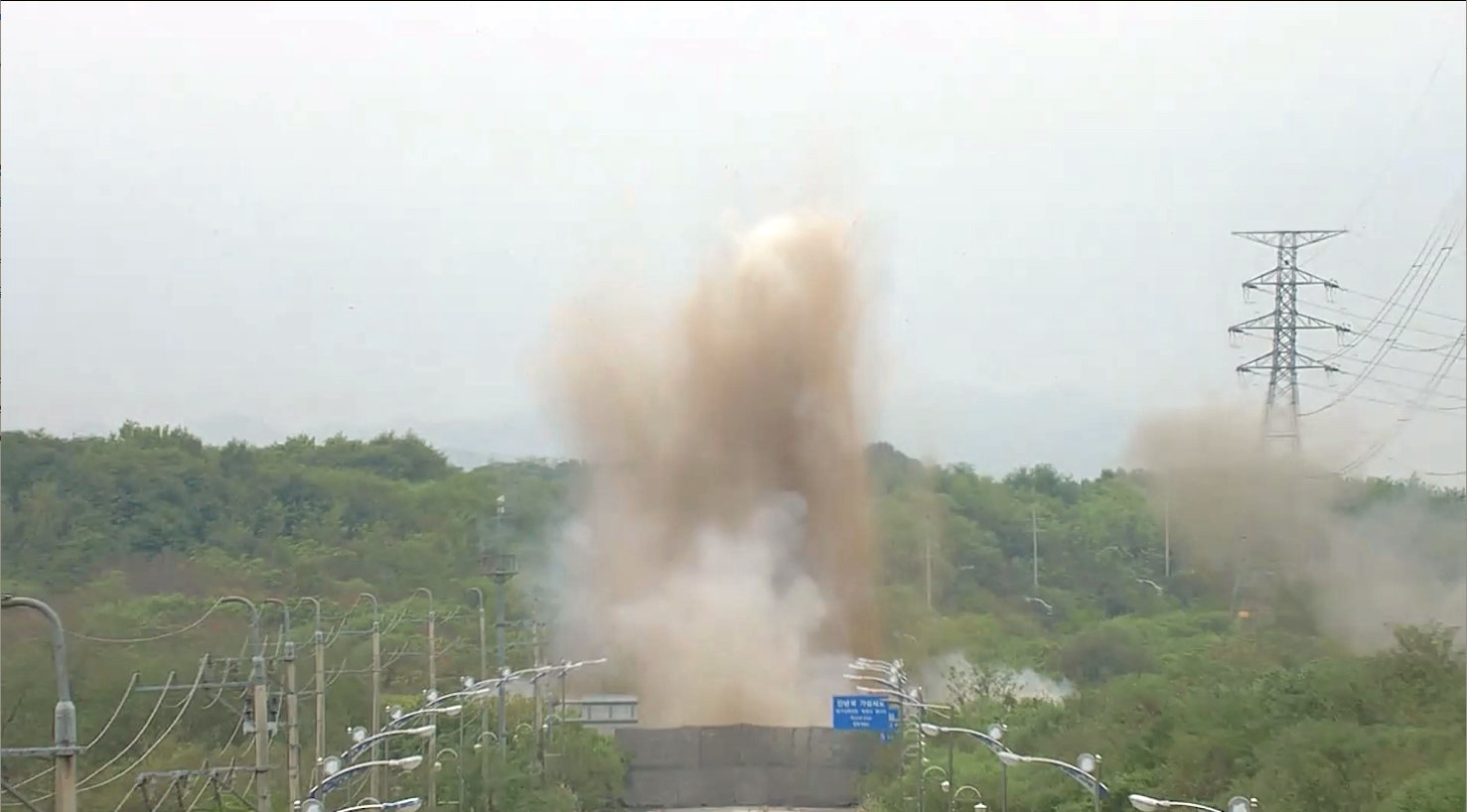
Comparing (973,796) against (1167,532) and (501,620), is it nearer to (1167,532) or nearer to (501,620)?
(501,620)

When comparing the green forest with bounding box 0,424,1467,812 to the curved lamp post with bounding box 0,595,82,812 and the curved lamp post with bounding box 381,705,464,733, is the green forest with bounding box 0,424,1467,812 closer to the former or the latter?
the curved lamp post with bounding box 381,705,464,733

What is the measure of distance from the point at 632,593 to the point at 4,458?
2027 centimetres

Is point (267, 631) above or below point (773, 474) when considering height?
below

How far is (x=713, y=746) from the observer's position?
2392 inches

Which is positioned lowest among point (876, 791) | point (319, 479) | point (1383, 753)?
point (876, 791)

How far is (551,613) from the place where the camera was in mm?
70125

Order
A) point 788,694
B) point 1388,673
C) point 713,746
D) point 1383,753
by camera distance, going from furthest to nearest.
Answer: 1. point 788,694
2. point 713,746
3. point 1388,673
4. point 1383,753

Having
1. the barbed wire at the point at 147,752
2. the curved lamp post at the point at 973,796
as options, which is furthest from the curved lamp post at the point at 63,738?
the curved lamp post at the point at 973,796

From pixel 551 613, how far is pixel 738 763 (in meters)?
12.5

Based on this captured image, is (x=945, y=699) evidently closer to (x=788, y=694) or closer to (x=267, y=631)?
(x=788, y=694)

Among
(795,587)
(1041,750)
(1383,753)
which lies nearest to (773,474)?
(795,587)

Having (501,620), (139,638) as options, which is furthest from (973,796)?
(139,638)

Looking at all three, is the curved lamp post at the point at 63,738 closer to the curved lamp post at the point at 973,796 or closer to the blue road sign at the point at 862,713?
the curved lamp post at the point at 973,796

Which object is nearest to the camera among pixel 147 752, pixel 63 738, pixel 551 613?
pixel 63 738
